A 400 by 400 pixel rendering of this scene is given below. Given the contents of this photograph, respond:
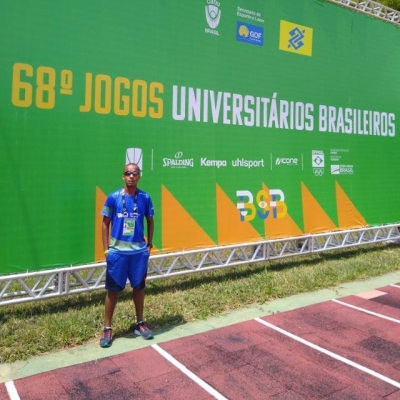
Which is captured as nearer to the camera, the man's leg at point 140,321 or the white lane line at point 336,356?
the white lane line at point 336,356

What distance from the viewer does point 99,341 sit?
438 cm

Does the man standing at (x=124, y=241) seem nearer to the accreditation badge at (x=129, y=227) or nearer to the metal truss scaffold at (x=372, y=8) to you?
the accreditation badge at (x=129, y=227)

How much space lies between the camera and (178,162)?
597 centimetres

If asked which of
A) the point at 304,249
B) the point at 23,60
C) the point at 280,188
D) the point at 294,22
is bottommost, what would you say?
the point at 304,249

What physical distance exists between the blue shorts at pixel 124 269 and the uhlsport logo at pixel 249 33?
396cm

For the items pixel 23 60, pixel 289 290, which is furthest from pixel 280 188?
pixel 23 60

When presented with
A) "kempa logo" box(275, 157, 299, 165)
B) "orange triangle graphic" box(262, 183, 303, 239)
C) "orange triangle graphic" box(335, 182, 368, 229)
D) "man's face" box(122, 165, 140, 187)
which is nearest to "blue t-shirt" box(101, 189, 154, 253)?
"man's face" box(122, 165, 140, 187)

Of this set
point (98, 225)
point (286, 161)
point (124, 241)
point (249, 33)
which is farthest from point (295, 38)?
point (124, 241)

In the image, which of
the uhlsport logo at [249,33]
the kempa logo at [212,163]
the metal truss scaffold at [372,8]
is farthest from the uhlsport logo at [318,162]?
the metal truss scaffold at [372,8]

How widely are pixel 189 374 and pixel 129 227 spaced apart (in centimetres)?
155

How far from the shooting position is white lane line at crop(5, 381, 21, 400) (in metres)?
3.32

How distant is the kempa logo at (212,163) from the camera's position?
621cm

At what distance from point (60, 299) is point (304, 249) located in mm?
4319

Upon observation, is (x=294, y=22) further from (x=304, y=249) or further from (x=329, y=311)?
(x=329, y=311)
